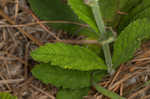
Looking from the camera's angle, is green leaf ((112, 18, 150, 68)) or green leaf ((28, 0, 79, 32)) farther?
green leaf ((28, 0, 79, 32))

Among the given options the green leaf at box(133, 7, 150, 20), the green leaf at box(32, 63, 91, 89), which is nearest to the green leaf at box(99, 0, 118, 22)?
the green leaf at box(133, 7, 150, 20)

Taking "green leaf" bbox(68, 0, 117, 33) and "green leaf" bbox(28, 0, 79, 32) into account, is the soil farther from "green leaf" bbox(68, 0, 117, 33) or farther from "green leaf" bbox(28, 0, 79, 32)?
"green leaf" bbox(68, 0, 117, 33)

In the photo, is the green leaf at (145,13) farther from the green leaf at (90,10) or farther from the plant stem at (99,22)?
the plant stem at (99,22)

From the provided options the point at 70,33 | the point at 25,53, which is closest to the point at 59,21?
the point at 70,33

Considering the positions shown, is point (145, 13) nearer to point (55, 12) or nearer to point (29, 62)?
point (55, 12)

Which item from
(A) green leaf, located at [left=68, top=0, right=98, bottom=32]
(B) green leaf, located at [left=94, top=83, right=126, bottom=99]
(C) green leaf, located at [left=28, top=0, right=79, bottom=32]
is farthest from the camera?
(C) green leaf, located at [left=28, top=0, right=79, bottom=32]

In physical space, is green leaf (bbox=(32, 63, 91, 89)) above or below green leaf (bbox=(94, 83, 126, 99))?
above

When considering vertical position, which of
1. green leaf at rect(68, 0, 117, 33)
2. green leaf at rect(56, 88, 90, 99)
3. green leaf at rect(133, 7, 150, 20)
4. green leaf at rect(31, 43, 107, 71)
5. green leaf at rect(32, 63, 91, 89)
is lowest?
green leaf at rect(56, 88, 90, 99)
